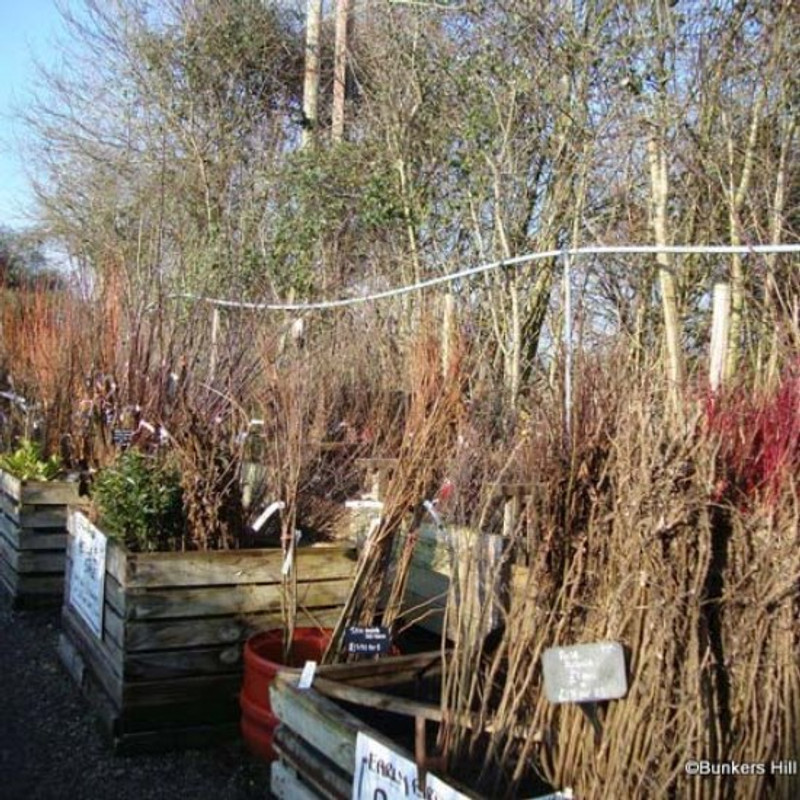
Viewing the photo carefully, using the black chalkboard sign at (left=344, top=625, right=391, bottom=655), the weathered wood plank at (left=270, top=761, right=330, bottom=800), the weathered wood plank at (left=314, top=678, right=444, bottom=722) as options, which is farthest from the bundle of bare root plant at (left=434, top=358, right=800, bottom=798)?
the black chalkboard sign at (left=344, top=625, right=391, bottom=655)

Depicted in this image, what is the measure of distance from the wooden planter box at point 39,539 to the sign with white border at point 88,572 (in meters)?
0.89

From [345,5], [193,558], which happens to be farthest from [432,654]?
[345,5]

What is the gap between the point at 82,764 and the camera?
3631 mm

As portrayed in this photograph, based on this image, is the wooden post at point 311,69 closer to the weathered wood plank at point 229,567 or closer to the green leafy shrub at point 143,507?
the green leafy shrub at point 143,507

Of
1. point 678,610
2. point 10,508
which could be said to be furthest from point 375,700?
point 10,508

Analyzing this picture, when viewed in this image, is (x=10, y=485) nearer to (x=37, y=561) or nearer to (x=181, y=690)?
(x=37, y=561)

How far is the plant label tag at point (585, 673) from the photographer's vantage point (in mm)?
2146

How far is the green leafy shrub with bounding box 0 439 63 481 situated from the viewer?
5.84 m

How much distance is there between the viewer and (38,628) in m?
5.29

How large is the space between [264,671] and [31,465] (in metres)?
3.10

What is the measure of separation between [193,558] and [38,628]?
2018 millimetres

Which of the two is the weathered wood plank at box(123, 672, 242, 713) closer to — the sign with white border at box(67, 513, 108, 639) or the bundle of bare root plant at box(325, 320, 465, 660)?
the sign with white border at box(67, 513, 108, 639)

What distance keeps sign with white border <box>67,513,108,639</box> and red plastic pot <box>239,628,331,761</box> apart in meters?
0.76

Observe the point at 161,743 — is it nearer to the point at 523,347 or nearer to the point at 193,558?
the point at 193,558
